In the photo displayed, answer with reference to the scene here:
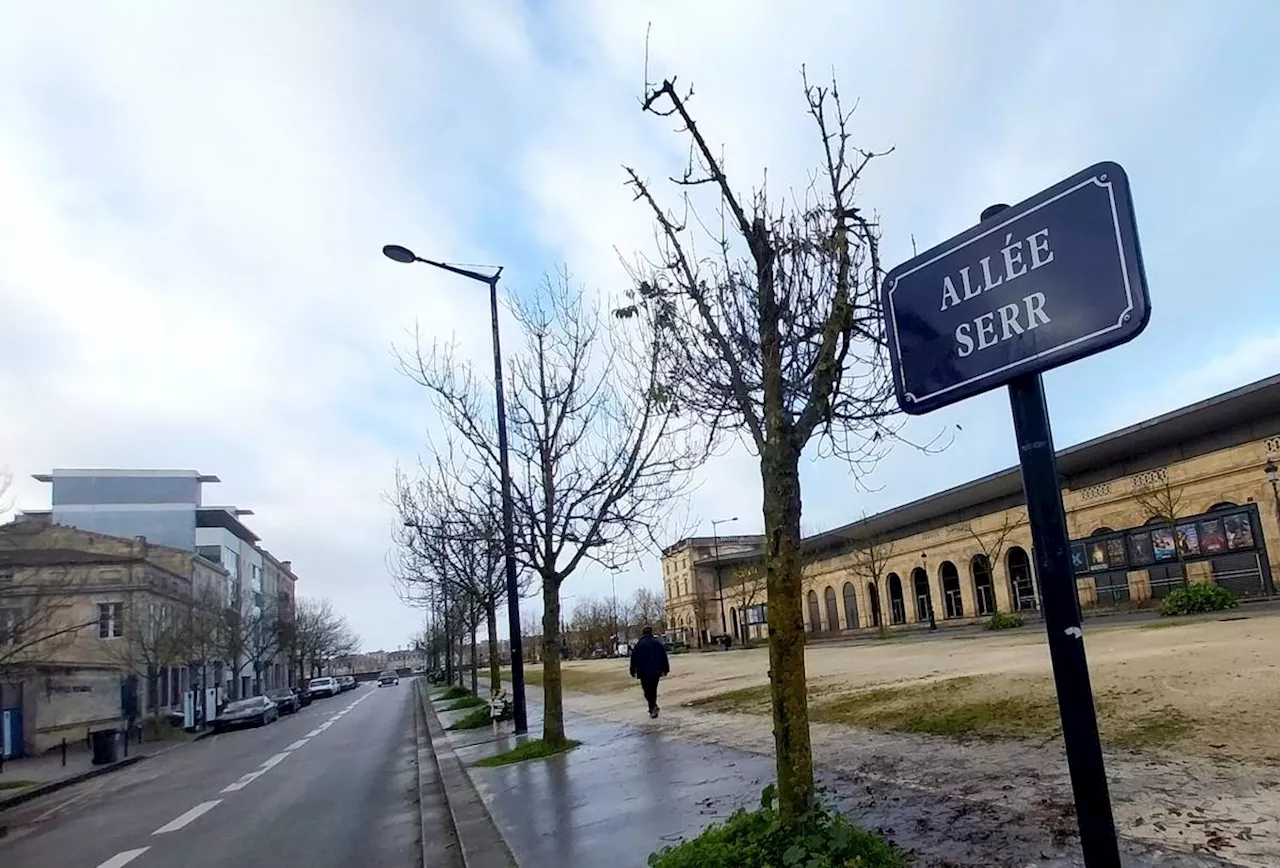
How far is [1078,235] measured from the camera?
2732mm

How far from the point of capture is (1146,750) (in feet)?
23.9

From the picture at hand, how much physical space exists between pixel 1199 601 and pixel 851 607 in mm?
41994

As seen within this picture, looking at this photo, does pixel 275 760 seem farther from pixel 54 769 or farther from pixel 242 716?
pixel 242 716

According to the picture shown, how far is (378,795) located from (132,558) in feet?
130

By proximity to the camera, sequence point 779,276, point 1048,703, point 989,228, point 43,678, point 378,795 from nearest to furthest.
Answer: point 989,228, point 779,276, point 1048,703, point 378,795, point 43,678

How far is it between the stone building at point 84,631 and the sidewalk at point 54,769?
144 centimetres

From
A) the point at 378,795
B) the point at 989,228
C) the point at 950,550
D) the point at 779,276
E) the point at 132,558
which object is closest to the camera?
the point at 989,228

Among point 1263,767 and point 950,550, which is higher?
point 950,550

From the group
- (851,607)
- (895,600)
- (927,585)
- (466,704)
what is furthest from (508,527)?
(851,607)

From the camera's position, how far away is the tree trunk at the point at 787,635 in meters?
5.21

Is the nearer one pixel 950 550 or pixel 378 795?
pixel 378 795

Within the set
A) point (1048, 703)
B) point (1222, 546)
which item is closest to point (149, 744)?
point (1048, 703)

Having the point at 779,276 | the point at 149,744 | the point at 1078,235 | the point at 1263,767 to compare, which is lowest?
the point at 149,744

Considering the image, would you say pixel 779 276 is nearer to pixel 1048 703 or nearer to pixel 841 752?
pixel 841 752
